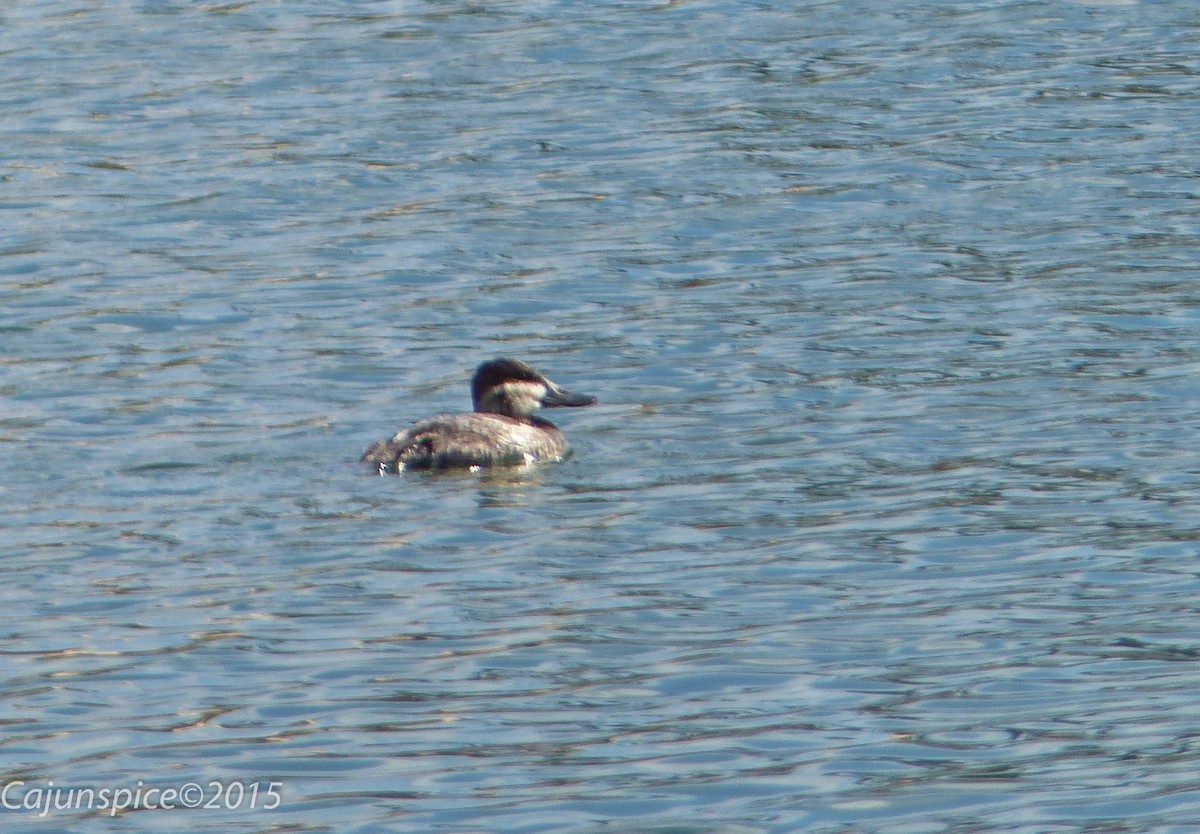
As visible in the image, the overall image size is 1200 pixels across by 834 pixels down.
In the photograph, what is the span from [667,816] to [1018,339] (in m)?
7.48

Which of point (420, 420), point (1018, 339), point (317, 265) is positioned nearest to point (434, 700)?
point (420, 420)

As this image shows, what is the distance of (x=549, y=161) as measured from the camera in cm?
2022

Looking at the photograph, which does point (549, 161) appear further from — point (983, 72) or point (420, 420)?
point (420, 420)

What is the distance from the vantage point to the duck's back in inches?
496

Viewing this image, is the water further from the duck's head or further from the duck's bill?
the duck's head

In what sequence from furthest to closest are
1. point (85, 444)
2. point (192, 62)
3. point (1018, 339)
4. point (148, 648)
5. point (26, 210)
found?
point (192, 62) < point (26, 210) < point (1018, 339) < point (85, 444) < point (148, 648)

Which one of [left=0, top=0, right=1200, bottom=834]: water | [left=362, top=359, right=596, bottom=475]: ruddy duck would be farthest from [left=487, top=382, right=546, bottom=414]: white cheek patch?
[left=0, top=0, right=1200, bottom=834]: water

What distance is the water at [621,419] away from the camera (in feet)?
27.3

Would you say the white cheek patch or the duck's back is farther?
the white cheek patch

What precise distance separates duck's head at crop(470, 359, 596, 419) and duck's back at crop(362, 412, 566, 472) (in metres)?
0.12

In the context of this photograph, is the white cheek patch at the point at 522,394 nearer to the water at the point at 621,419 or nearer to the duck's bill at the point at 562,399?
the duck's bill at the point at 562,399

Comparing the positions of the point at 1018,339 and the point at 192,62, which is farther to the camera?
the point at 192,62

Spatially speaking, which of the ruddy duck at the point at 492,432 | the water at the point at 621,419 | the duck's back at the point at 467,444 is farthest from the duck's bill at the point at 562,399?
the water at the point at 621,419

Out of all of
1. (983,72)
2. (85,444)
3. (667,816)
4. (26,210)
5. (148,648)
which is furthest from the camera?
(983,72)
